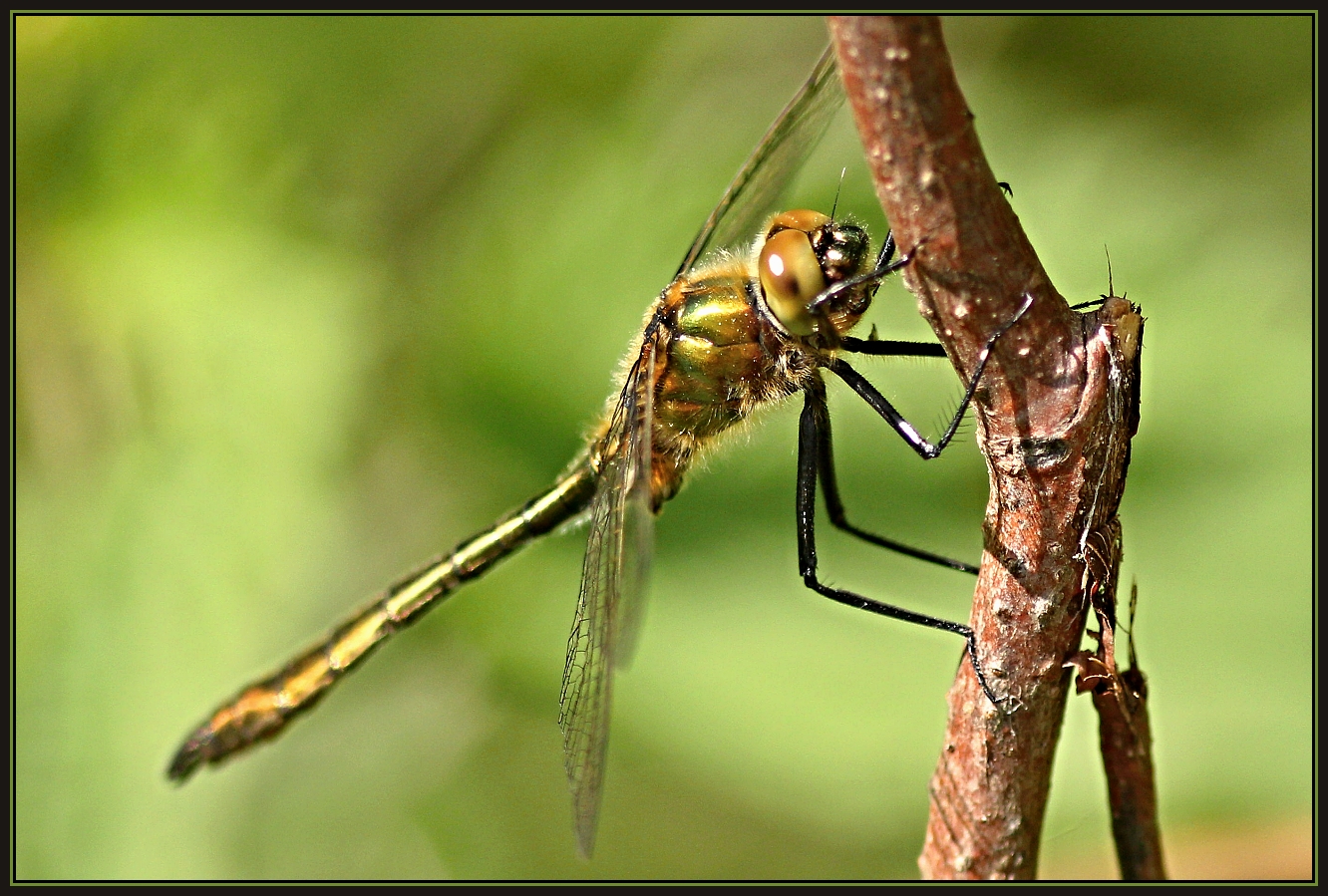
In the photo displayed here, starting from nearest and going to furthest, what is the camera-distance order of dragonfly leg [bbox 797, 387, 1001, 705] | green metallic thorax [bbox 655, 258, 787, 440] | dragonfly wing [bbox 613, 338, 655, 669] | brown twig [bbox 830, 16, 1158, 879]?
brown twig [bbox 830, 16, 1158, 879] < dragonfly wing [bbox 613, 338, 655, 669] < green metallic thorax [bbox 655, 258, 787, 440] < dragonfly leg [bbox 797, 387, 1001, 705]

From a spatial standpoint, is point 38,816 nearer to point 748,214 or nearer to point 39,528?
point 39,528

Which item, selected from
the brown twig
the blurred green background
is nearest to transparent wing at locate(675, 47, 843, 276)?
the blurred green background

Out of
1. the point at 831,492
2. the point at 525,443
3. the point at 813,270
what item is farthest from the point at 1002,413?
the point at 525,443

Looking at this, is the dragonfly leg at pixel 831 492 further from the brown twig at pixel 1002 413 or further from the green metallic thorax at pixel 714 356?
the brown twig at pixel 1002 413

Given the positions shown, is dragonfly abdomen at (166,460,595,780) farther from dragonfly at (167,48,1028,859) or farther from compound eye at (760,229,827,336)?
compound eye at (760,229,827,336)

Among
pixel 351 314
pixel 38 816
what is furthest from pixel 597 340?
pixel 38 816
